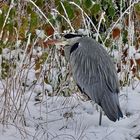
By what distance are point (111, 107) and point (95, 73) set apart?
0.32m

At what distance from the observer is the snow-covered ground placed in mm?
2998

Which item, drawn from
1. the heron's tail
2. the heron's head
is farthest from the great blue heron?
the heron's head

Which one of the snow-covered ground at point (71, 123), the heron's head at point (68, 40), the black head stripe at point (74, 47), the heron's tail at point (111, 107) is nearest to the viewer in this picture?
the snow-covered ground at point (71, 123)

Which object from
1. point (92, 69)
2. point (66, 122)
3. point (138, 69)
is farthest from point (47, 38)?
point (138, 69)

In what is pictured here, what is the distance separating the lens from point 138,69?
4461 millimetres

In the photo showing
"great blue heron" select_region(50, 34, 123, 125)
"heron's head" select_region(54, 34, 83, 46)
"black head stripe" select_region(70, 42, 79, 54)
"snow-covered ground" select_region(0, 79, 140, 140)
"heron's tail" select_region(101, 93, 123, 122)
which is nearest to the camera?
"snow-covered ground" select_region(0, 79, 140, 140)

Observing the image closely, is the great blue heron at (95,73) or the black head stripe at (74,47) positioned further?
the black head stripe at (74,47)

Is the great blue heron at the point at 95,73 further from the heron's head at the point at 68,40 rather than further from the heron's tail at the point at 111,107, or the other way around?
the heron's head at the point at 68,40

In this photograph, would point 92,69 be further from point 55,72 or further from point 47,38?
point 55,72

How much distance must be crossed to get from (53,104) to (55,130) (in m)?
0.63

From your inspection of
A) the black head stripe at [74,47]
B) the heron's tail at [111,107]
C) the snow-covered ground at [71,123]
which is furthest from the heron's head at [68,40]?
the heron's tail at [111,107]

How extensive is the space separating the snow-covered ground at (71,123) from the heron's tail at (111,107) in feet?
0.32

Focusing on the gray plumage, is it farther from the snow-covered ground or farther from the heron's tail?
the snow-covered ground

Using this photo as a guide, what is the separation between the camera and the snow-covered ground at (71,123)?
118 inches
